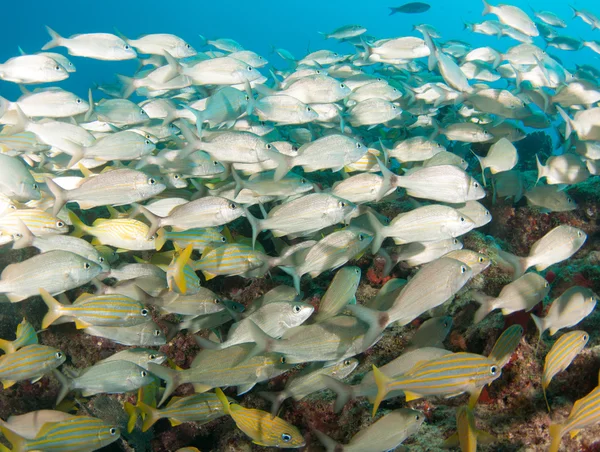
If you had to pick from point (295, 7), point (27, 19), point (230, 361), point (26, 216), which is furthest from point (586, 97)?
point (295, 7)

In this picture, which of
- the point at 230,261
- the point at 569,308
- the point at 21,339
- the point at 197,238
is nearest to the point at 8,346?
the point at 21,339

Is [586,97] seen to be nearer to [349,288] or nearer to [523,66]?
[523,66]

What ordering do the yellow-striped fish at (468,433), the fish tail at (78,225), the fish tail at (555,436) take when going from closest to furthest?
the fish tail at (555,436)
the yellow-striped fish at (468,433)
the fish tail at (78,225)

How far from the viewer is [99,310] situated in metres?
2.94

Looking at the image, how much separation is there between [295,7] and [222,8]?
84.8ft

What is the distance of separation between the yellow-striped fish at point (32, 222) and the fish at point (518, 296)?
396cm

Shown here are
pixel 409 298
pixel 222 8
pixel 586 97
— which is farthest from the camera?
pixel 222 8

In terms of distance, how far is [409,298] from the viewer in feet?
8.36

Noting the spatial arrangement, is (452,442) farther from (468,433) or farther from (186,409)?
(186,409)

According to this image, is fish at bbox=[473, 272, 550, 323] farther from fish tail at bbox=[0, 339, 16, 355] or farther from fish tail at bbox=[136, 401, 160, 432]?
fish tail at bbox=[0, 339, 16, 355]

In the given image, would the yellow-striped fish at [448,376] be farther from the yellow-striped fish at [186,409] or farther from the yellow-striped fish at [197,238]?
the yellow-striped fish at [197,238]

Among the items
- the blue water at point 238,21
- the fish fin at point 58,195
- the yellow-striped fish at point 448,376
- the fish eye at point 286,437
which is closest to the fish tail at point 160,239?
the fish fin at point 58,195

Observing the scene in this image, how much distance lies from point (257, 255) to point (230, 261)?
0.25 m

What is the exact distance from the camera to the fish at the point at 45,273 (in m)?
3.04
